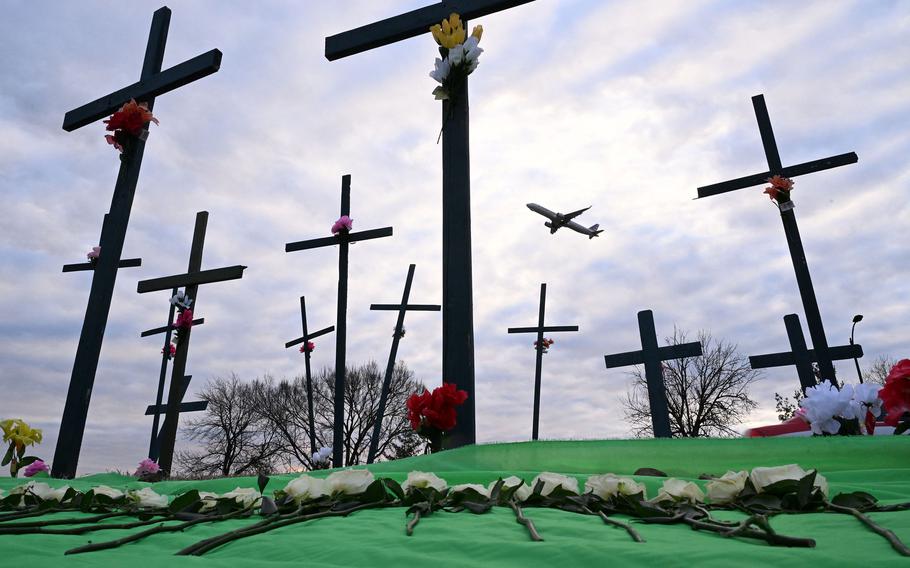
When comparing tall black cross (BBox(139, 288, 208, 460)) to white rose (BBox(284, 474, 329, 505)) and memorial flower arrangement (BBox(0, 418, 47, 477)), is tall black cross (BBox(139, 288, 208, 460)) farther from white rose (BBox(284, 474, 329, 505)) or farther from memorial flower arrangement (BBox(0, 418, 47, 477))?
white rose (BBox(284, 474, 329, 505))

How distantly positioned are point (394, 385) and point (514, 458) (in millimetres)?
28012

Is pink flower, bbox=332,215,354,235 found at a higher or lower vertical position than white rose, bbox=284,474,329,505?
higher

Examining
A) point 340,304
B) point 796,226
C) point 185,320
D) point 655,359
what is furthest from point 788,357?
point 185,320

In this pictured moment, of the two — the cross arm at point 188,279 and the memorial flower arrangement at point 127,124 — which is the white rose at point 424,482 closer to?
the memorial flower arrangement at point 127,124

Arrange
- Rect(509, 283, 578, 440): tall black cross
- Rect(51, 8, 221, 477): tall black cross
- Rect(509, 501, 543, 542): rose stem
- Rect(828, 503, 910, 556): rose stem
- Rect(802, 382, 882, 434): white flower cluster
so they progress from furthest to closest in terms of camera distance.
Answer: Rect(509, 283, 578, 440): tall black cross < Rect(51, 8, 221, 477): tall black cross < Rect(802, 382, 882, 434): white flower cluster < Rect(509, 501, 543, 542): rose stem < Rect(828, 503, 910, 556): rose stem

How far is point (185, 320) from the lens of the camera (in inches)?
346

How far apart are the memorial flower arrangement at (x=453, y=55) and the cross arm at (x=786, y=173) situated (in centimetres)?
605

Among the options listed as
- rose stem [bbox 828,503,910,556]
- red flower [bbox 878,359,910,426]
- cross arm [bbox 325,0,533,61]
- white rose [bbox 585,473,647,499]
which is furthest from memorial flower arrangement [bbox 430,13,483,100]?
rose stem [bbox 828,503,910,556]

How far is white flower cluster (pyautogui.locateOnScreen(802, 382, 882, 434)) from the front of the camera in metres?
3.60

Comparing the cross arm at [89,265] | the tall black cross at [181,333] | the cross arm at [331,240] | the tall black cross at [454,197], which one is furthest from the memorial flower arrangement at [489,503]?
the cross arm at [89,265]

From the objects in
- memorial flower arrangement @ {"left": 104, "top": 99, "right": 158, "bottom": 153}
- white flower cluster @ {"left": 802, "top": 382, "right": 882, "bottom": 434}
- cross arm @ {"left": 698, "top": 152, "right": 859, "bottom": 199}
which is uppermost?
cross arm @ {"left": 698, "top": 152, "right": 859, "bottom": 199}

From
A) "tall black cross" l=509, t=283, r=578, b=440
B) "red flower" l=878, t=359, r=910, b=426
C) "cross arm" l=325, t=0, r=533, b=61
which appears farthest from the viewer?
"tall black cross" l=509, t=283, r=578, b=440

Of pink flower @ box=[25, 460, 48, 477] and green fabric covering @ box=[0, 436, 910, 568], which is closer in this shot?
A: green fabric covering @ box=[0, 436, 910, 568]

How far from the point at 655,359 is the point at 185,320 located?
7764 millimetres
